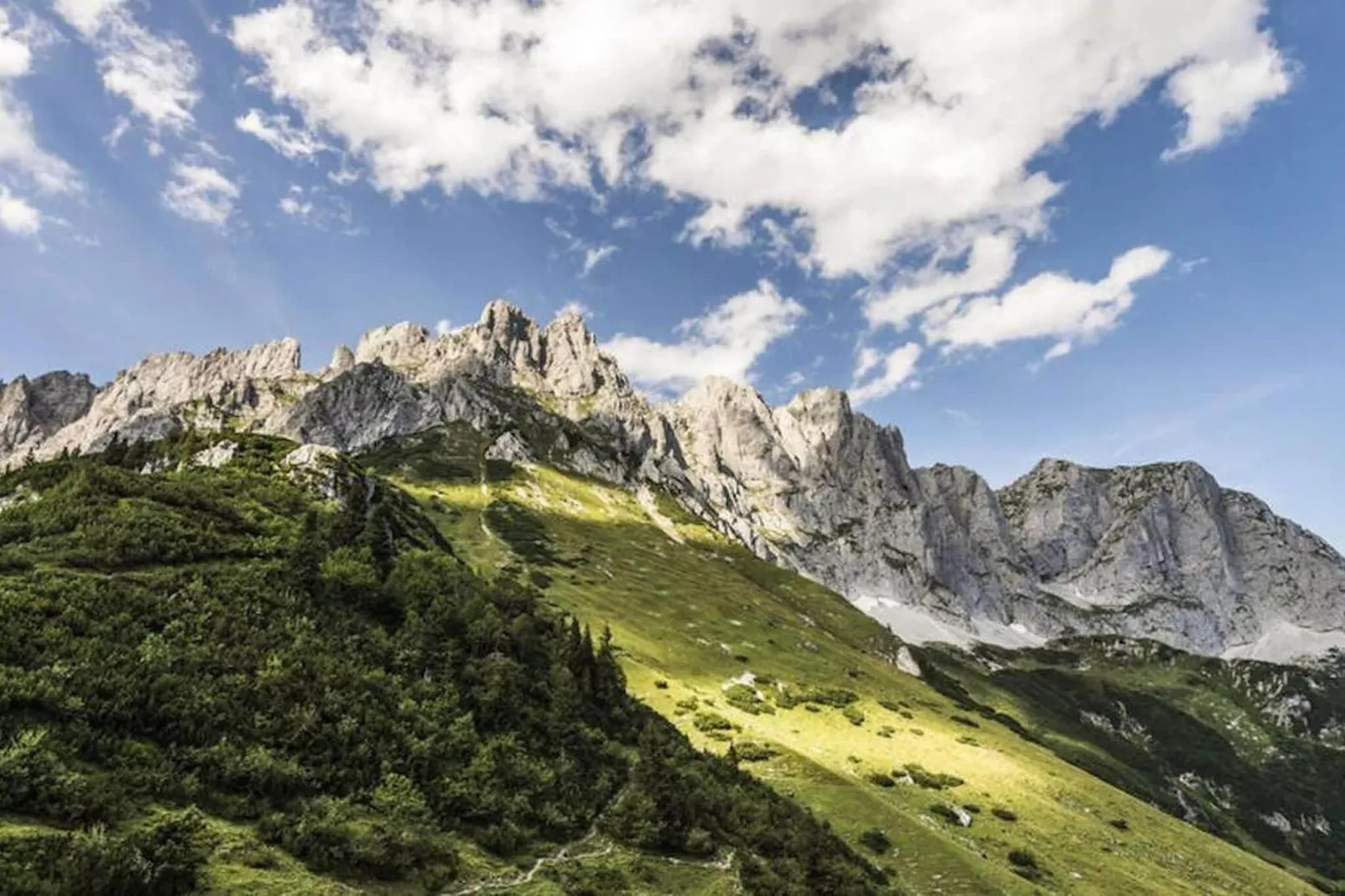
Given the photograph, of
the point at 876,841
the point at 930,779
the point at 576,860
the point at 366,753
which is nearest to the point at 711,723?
the point at 930,779

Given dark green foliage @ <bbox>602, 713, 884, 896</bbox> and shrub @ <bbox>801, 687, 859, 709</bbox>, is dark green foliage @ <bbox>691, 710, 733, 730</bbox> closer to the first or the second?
dark green foliage @ <bbox>602, 713, 884, 896</bbox>

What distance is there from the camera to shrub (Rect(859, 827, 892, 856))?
4824 cm

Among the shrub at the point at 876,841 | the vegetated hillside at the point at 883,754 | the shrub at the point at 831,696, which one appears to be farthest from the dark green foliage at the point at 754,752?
the shrub at the point at 831,696

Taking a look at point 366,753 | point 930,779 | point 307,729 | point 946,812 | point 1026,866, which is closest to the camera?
point 307,729

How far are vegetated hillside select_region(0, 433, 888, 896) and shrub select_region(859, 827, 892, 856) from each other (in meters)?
5.55

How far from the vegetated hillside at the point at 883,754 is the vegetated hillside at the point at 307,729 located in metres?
10.5

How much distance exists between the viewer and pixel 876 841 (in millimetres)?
48969

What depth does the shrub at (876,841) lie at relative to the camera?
4824 centimetres

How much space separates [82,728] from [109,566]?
14350 millimetres

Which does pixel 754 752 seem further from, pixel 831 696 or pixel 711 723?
pixel 831 696

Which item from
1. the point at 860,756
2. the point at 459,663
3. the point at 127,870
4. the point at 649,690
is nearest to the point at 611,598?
the point at 649,690

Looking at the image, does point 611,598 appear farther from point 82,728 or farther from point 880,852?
point 82,728

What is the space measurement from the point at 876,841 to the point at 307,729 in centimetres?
3504

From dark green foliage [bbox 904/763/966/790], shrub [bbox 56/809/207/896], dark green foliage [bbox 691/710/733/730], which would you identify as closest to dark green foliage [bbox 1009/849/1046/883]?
dark green foliage [bbox 904/763/966/790]
